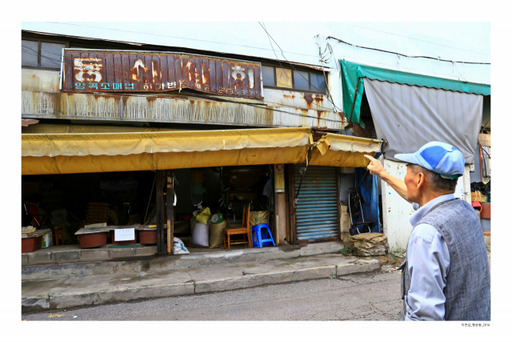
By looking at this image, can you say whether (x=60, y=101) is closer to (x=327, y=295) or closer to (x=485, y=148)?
(x=327, y=295)

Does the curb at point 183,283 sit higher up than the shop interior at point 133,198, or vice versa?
the shop interior at point 133,198

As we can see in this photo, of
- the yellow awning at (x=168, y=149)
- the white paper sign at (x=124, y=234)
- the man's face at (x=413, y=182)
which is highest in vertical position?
the yellow awning at (x=168, y=149)

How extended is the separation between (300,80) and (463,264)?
8.21m

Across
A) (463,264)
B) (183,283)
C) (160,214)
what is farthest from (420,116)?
(463,264)

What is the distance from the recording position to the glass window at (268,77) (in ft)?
28.3

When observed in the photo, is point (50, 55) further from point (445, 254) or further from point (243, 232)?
point (445, 254)

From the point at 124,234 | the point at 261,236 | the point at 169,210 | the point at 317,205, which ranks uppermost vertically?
the point at 169,210

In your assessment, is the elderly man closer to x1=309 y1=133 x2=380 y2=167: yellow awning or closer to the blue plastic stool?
x1=309 y1=133 x2=380 y2=167: yellow awning

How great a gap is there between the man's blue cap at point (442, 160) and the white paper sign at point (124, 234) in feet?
22.8

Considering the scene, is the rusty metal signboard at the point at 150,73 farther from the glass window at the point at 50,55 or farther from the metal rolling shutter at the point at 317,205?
the metal rolling shutter at the point at 317,205

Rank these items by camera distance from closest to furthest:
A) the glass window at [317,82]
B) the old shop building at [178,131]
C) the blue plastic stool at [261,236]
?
1. the old shop building at [178,131]
2. the blue plastic stool at [261,236]
3. the glass window at [317,82]

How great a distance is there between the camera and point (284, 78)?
8.85 metres

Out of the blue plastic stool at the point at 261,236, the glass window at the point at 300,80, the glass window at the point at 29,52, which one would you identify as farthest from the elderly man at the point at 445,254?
the glass window at the point at 29,52

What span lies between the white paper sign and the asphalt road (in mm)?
2170
